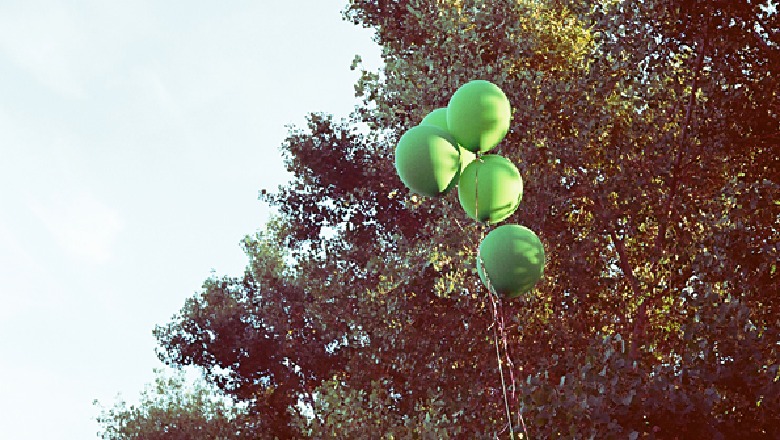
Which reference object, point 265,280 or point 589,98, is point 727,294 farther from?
point 265,280

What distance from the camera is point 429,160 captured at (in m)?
5.32

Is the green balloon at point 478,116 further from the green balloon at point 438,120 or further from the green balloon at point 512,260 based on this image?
the green balloon at point 512,260

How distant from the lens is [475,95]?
17.8ft

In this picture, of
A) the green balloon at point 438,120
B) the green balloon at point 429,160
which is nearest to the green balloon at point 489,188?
the green balloon at point 429,160

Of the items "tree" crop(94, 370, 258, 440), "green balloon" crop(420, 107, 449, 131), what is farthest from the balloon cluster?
"tree" crop(94, 370, 258, 440)

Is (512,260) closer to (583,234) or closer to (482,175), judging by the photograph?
(482,175)

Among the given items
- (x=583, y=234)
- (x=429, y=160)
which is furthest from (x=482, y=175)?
(x=583, y=234)

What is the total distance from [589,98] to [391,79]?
10.4ft

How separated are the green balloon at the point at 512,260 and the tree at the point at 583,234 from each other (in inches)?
103

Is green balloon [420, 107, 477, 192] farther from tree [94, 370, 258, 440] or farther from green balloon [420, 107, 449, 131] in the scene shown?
tree [94, 370, 258, 440]

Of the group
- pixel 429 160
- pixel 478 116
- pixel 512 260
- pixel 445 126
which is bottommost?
pixel 512 260

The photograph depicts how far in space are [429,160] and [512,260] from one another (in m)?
0.81

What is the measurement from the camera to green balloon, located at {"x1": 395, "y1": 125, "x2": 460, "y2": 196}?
534cm

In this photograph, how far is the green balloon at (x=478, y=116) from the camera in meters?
5.40
